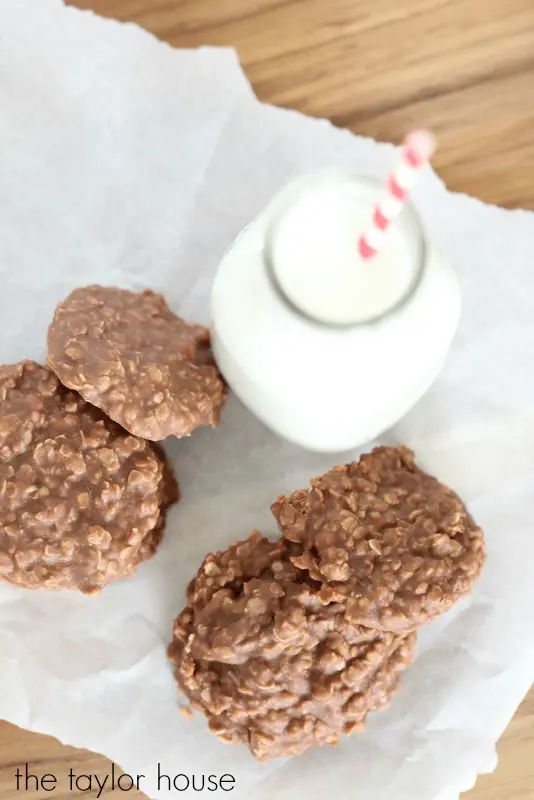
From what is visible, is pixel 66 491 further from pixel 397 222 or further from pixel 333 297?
pixel 397 222

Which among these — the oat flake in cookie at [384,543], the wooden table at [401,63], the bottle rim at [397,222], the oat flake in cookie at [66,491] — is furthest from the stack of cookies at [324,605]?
the wooden table at [401,63]

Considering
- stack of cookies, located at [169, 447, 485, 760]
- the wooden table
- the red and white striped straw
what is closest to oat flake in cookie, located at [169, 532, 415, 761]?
stack of cookies, located at [169, 447, 485, 760]

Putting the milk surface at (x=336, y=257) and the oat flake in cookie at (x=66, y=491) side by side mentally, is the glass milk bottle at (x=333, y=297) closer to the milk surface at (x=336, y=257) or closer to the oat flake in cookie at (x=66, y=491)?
the milk surface at (x=336, y=257)

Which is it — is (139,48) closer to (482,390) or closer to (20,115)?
(20,115)

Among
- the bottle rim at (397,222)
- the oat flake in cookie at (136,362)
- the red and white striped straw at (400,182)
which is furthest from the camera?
the oat flake in cookie at (136,362)

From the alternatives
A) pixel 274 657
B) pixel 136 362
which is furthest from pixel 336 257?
pixel 274 657

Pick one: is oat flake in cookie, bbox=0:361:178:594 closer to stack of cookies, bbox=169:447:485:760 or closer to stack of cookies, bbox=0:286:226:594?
stack of cookies, bbox=0:286:226:594
